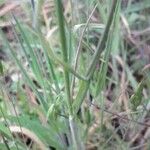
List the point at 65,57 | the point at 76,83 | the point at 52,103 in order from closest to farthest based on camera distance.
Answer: the point at 65,57 → the point at 52,103 → the point at 76,83

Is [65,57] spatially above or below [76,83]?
above

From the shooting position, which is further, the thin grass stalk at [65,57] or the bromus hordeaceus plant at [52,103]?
the bromus hordeaceus plant at [52,103]

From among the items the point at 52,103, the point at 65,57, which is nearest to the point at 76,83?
the point at 52,103

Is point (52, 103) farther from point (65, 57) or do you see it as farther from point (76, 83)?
point (76, 83)

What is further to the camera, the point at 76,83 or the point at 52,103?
the point at 76,83

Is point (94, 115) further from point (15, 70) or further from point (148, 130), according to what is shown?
point (15, 70)

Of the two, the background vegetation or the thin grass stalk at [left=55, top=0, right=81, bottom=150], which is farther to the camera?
the background vegetation

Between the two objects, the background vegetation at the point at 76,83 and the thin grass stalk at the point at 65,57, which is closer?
the thin grass stalk at the point at 65,57

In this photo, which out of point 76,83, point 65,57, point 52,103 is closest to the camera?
point 65,57

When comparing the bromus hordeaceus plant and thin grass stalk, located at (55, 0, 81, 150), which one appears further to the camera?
the bromus hordeaceus plant
